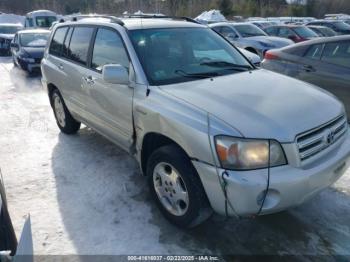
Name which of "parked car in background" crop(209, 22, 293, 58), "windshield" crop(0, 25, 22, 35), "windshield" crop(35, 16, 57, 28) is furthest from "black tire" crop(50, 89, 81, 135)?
"windshield" crop(35, 16, 57, 28)

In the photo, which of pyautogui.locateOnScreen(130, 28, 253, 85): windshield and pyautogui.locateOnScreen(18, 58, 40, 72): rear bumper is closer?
pyautogui.locateOnScreen(130, 28, 253, 85): windshield

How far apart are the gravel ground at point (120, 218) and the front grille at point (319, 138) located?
2.72ft

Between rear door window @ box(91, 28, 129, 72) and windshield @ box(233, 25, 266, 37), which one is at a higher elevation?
rear door window @ box(91, 28, 129, 72)

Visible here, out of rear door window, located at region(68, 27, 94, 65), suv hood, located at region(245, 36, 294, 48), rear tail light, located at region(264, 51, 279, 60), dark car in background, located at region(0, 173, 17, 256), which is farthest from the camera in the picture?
suv hood, located at region(245, 36, 294, 48)

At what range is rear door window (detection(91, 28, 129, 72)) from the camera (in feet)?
12.0

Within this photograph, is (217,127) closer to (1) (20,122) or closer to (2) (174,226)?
(2) (174,226)

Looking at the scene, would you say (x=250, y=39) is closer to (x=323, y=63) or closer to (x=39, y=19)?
(x=323, y=63)

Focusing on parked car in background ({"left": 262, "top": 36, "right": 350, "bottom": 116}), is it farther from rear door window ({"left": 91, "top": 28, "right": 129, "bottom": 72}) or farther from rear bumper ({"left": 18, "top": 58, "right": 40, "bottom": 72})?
rear bumper ({"left": 18, "top": 58, "right": 40, "bottom": 72})

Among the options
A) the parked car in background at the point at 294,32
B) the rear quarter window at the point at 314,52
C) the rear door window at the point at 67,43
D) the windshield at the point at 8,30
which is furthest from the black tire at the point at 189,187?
the windshield at the point at 8,30

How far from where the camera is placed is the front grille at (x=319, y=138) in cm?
262

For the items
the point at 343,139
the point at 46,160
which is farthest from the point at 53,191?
the point at 343,139

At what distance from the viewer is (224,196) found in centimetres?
256

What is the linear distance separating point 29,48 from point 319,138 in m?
11.5

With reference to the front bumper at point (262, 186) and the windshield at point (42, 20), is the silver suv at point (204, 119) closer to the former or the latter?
the front bumper at point (262, 186)
